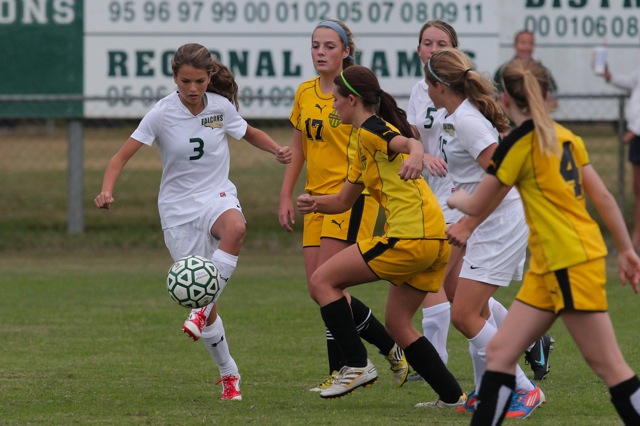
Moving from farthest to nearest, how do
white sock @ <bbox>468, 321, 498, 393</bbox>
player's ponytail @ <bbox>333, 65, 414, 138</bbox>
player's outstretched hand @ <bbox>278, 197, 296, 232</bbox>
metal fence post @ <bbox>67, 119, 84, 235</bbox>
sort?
metal fence post @ <bbox>67, 119, 84, 235</bbox>, player's outstretched hand @ <bbox>278, 197, 296, 232</bbox>, player's ponytail @ <bbox>333, 65, 414, 138</bbox>, white sock @ <bbox>468, 321, 498, 393</bbox>

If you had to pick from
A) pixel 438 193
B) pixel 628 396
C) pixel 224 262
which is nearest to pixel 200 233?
pixel 224 262

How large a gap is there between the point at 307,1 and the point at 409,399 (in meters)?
9.08

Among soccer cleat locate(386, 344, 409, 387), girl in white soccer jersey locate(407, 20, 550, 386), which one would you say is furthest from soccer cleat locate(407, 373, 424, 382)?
soccer cleat locate(386, 344, 409, 387)

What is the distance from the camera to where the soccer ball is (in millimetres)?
6207

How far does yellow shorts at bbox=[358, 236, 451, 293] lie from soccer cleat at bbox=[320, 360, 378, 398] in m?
0.56

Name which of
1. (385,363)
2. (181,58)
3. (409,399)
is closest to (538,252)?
(409,399)

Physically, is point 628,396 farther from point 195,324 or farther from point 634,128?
point 634,128

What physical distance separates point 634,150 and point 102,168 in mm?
11325

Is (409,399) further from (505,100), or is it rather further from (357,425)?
(505,100)

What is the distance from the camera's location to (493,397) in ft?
15.3

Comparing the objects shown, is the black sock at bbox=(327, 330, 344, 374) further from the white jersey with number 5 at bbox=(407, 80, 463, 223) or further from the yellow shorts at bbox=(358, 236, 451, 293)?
the yellow shorts at bbox=(358, 236, 451, 293)

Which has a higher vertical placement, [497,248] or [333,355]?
[497,248]

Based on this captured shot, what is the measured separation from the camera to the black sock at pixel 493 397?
15.3 feet

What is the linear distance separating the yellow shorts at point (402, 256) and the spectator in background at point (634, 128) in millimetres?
7336
